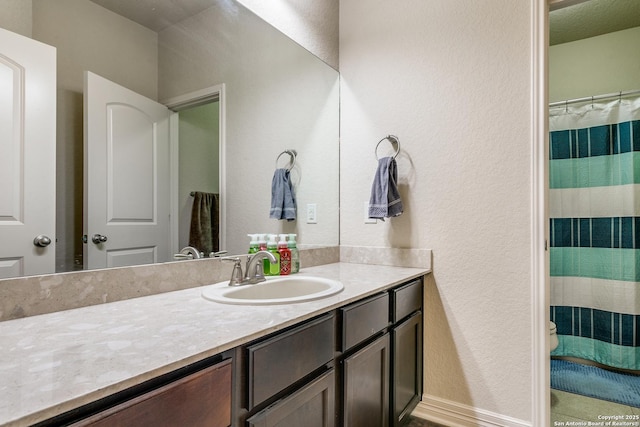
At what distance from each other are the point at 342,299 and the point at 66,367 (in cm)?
73

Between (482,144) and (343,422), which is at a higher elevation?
(482,144)

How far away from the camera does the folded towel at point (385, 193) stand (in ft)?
5.88

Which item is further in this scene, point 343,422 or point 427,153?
point 427,153

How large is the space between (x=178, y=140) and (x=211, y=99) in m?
0.25

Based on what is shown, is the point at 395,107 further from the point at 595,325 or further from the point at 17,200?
the point at 595,325

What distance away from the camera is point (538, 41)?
155cm

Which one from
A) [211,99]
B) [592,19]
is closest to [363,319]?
[211,99]

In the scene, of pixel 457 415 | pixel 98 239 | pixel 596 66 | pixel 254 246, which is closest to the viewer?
pixel 98 239

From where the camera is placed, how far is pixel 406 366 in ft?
5.21

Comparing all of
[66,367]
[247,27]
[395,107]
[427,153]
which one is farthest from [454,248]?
[66,367]

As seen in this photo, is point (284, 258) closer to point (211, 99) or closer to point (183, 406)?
point (211, 99)

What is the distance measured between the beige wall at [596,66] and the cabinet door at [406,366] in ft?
7.26

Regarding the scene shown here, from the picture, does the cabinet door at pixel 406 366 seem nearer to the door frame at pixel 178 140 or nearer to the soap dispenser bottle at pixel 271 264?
the soap dispenser bottle at pixel 271 264

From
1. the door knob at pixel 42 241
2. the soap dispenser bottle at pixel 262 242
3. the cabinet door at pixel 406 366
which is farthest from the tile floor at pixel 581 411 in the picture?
the door knob at pixel 42 241
